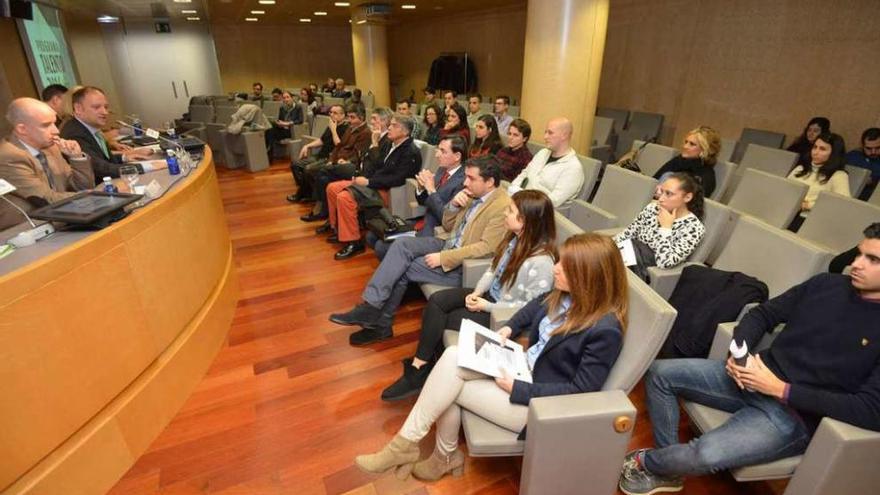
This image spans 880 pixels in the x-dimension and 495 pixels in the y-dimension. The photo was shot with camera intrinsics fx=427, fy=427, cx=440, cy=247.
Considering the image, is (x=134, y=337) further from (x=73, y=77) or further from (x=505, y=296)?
(x=73, y=77)

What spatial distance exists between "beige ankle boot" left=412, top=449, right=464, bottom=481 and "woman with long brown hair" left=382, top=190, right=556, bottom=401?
42 cm

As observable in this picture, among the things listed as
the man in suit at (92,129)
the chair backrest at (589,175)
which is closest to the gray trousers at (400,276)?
the chair backrest at (589,175)

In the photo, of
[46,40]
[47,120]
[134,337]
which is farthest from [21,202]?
[46,40]

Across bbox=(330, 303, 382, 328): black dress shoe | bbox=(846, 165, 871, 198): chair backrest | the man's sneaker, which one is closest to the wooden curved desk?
bbox=(330, 303, 382, 328): black dress shoe

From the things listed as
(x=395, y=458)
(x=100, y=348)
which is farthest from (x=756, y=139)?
(x=100, y=348)

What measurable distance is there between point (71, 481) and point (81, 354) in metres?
0.50

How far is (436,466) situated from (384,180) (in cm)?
279

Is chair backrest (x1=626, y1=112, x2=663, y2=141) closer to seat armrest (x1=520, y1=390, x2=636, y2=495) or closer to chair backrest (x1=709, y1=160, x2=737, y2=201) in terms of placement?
chair backrest (x1=709, y1=160, x2=737, y2=201)

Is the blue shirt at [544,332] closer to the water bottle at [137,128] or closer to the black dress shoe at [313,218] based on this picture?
the black dress shoe at [313,218]

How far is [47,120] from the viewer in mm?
2340

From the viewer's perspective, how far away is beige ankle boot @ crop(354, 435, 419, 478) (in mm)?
1823

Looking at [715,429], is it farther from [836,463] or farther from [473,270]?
[473,270]

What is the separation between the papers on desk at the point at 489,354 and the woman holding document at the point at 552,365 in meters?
0.04

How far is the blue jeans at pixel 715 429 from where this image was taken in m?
1.47
